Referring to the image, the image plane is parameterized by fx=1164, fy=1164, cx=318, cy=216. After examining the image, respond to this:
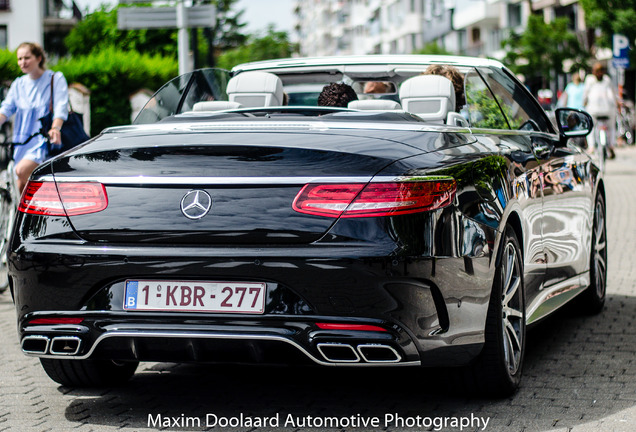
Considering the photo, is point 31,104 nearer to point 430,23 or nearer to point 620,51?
point 620,51

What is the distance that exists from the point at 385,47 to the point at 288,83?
92399mm

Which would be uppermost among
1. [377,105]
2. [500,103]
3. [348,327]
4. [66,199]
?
[377,105]

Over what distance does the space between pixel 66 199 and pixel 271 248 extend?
0.87 meters

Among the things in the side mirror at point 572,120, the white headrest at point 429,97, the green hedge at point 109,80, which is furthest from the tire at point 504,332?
the green hedge at point 109,80

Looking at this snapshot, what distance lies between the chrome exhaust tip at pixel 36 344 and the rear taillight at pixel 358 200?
1.12 metres

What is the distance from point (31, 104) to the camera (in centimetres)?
897

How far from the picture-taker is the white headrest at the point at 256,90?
6266 mm

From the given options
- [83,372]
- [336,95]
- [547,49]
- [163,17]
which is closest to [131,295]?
[83,372]

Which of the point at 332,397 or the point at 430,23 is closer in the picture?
the point at 332,397

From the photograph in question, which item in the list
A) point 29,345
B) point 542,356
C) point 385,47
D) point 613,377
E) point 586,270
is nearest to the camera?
point 29,345

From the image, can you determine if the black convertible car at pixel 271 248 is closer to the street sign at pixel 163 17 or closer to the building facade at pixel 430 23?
the street sign at pixel 163 17

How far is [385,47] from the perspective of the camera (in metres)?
98.3

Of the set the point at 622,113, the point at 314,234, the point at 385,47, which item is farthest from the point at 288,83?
the point at 385,47

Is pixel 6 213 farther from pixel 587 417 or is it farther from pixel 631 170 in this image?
pixel 631 170
